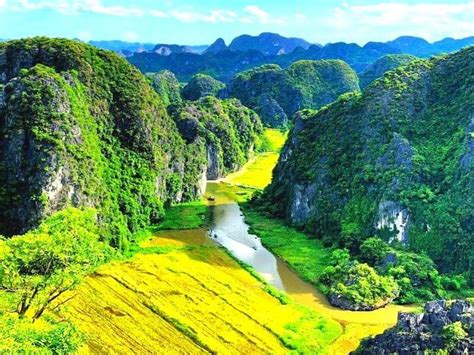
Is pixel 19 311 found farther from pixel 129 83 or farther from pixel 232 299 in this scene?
pixel 129 83

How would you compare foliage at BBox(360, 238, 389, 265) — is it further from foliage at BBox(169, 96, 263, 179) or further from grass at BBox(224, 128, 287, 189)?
foliage at BBox(169, 96, 263, 179)

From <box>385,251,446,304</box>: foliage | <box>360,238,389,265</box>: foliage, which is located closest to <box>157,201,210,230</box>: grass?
<box>360,238,389,265</box>: foliage

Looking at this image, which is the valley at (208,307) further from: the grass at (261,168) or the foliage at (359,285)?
the grass at (261,168)

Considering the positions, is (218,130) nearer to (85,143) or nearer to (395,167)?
(85,143)

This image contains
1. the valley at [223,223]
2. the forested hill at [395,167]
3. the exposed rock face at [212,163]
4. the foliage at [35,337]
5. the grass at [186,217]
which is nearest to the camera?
the foliage at [35,337]

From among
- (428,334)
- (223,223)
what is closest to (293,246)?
(223,223)

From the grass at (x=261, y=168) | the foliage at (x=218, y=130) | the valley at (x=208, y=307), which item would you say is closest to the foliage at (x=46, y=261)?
the valley at (x=208, y=307)

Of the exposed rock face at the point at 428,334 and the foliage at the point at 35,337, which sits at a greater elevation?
the foliage at the point at 35,337
